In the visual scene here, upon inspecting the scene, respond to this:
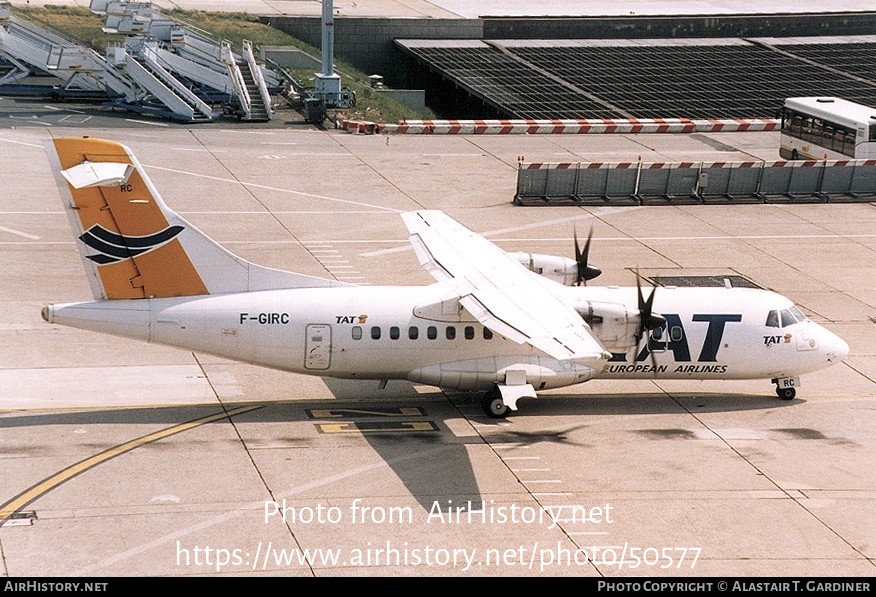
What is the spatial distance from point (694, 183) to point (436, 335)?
29.1 m

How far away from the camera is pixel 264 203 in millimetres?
56938

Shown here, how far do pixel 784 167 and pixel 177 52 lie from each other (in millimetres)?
37899

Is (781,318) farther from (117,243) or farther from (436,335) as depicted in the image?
(117,243)

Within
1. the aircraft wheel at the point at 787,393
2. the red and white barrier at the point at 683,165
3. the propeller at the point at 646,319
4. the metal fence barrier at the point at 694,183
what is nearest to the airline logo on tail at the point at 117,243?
the propeller at the point at 646,319

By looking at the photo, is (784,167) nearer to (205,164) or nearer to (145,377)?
(205,164)

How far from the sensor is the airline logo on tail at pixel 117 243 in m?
32.7

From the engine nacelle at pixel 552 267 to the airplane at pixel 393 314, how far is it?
0.12m

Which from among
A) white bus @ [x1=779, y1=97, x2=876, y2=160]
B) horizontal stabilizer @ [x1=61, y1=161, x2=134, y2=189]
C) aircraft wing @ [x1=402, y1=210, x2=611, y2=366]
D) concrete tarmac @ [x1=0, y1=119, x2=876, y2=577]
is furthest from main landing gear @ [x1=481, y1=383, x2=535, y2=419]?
white bus @ [x1=779, y1=97, x2=876, y2=160]

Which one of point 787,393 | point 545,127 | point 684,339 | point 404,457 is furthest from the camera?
point 545,127

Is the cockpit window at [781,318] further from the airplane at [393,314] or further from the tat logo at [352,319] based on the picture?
the tat logo at [352,319]

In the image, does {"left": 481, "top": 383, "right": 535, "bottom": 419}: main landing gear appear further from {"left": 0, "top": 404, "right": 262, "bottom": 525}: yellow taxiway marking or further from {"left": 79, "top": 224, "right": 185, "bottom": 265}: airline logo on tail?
{"left": 79, "top": 224, "right": 185, "bottom": 265}: airline logo on tail

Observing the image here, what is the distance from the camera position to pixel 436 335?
34.6 meters

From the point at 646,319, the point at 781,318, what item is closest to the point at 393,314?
the point at 646,319

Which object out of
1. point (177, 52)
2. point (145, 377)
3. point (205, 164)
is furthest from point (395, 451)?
point (177, 52)
